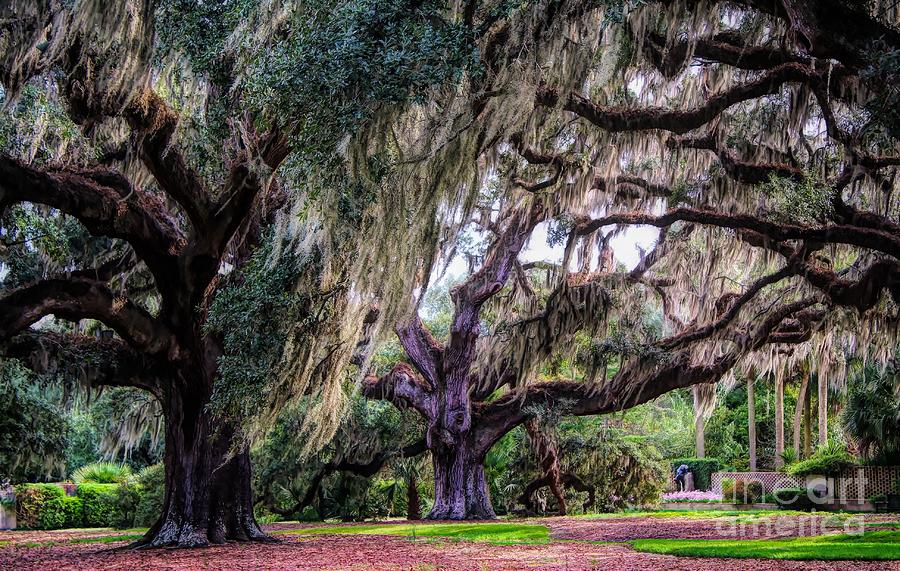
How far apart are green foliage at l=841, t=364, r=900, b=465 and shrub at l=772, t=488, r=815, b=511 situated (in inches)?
71.5

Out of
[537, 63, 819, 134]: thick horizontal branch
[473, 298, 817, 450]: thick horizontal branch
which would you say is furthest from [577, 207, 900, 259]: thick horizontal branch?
[473, 298, 817, 450]: thick horizontal branch

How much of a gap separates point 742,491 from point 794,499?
3.18 metres

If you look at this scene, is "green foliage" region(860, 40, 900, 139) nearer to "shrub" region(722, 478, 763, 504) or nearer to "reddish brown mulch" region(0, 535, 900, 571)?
"reddish brown mulch" region(0, 535, 900, 571)

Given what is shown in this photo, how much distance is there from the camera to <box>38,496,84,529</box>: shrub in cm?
2112

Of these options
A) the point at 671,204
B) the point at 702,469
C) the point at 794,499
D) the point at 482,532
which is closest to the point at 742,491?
the point at 794,499

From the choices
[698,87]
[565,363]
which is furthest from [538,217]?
[698,87]

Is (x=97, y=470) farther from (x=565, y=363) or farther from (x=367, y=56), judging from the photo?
(x=367, y=56)

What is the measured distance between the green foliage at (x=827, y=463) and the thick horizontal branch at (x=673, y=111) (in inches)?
548

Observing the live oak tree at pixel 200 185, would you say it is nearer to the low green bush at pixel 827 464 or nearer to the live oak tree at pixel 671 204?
the live oak tree at pixel 671 204

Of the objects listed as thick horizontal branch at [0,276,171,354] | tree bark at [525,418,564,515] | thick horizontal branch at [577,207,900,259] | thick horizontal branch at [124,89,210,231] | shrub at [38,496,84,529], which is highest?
thick horizontal branch at [124,89,210,231]

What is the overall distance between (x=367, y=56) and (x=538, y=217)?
7.86 metres

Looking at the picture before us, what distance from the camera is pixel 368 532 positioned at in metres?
14.0

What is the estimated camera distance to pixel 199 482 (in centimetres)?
1090

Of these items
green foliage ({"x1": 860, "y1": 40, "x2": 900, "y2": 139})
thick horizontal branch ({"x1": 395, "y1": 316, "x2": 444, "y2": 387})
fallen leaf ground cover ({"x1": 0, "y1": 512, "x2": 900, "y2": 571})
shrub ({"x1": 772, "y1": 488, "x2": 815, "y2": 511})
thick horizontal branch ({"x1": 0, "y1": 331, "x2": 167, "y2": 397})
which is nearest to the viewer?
green foliage ({"x1": 860, "y1": 40, "x2": 900, "y2": 139})
